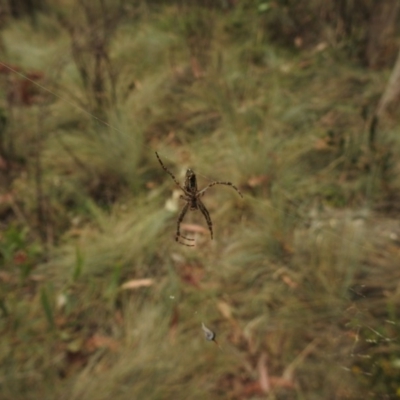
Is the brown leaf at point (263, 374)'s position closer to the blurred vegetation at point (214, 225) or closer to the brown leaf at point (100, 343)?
the blurred vegetation at point (214, 225)

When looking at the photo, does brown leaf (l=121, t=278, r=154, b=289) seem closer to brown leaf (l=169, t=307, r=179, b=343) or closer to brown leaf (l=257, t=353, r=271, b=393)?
brown leaf (l=169, t=307, r=179, b=343)

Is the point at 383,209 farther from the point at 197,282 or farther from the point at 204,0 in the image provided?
the point at 204,0

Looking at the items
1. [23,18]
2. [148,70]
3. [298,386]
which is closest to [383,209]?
[298,386]

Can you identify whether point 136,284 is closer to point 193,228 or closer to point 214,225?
point 193,228

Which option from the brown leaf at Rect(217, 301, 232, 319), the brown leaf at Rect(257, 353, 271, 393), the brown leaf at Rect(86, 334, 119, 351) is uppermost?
the brown leaf at Rect(217, 301, 232, 319)

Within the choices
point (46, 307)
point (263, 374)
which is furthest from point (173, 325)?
point (46, 307)

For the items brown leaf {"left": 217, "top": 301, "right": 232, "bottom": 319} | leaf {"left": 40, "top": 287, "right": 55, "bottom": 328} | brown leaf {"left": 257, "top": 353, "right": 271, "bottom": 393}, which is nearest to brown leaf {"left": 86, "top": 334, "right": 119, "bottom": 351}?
leaf {"left": 40, "top": 287, "right": 55, "bottom": 328}

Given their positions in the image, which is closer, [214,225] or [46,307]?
[46,307]

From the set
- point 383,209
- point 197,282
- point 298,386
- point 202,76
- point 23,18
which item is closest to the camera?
point 298,386

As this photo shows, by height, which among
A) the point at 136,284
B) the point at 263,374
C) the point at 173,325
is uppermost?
the point at 136,284
